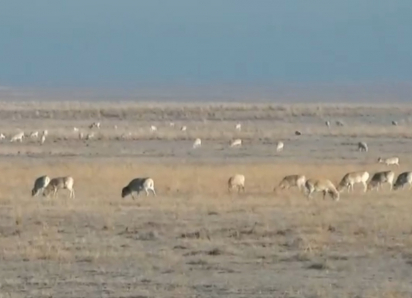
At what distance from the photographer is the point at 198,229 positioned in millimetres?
17719

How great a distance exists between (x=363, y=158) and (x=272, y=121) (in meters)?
28.8

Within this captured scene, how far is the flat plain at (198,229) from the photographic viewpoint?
Result: 499 inches

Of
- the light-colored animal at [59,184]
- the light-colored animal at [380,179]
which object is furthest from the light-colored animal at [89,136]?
the light-colored animal at [380,179]

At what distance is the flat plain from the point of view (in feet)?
41.6

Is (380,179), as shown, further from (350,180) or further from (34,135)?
(34,135)

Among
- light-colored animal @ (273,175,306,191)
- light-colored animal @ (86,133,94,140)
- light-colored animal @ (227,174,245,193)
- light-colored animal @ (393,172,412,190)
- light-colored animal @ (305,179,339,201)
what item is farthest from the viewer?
light-colored animal @ (86,133,94,140)

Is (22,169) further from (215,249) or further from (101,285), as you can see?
(101,285)

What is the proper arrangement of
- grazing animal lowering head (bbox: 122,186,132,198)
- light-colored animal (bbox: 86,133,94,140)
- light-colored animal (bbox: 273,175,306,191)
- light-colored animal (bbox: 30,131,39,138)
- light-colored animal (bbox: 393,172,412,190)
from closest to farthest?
1. grazing animal lowering head (bbox: 122,186,132,198)
2. light-colored animal (bbox: 273,175,306,191)
3. light-colored animal (bbox: 393,172,412,190)
4. light-colored animal (bbox: 86,133,94,140)
5. light-colored animal (bbox: 30,131,39,138)

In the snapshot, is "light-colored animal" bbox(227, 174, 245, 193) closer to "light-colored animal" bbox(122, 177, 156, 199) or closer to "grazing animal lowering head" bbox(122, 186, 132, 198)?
"light-colored animal" bbox(122, 177, 156, 199)

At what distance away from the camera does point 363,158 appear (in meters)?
37.2

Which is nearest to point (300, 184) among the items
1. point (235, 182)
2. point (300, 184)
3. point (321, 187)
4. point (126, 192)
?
point (300, 184)

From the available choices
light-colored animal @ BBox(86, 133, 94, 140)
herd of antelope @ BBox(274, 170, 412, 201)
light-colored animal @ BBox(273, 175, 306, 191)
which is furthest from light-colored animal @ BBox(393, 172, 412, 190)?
light-colored animal @ BBox(86, 133, 94, 140)

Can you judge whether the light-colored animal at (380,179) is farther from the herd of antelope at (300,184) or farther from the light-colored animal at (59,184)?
the light-colored animal at (59,184)

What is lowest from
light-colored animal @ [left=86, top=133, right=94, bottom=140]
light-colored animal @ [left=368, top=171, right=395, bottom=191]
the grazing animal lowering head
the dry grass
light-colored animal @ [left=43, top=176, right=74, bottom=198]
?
the dry grass
